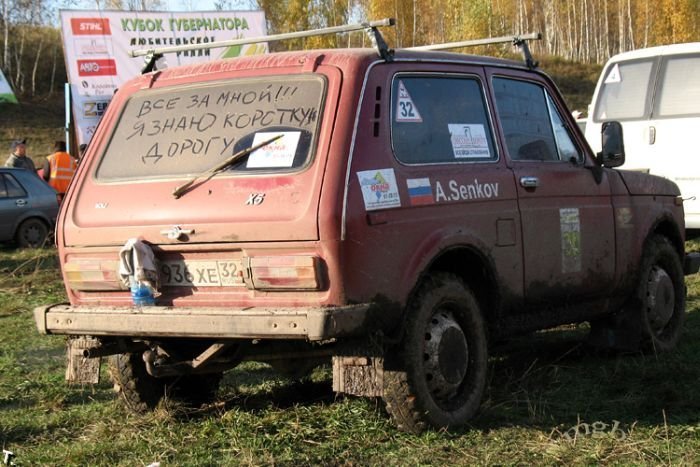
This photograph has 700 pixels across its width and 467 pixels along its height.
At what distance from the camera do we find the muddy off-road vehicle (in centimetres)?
436

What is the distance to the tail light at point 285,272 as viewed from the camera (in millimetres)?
4266

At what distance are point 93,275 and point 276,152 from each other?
113 centimetres

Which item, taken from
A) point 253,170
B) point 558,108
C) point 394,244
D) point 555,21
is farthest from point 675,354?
point 555,21

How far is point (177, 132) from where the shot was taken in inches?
195

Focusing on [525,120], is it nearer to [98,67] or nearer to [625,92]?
[625,92]

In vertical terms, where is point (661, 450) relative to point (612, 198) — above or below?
below

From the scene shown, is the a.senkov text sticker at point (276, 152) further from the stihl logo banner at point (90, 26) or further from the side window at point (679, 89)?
the stihl logo banner at point (90, 26)

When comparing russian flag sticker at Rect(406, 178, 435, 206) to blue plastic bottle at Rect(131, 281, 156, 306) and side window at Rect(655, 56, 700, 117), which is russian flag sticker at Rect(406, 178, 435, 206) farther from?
side window at Rect(655, 56, 700, 117)

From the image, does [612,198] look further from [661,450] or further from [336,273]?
[336,273]

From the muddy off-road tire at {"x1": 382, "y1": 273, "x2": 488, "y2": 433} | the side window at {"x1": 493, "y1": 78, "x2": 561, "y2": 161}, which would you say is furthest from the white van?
the muddy off-road tire at {"x1": 382, "y1": 273, "x2": 488, "y2": 433}

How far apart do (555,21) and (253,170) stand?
5899 centimetres

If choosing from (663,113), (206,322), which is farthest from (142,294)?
(663,113)

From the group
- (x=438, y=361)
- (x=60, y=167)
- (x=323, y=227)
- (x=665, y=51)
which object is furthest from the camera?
(x=60, y=167)

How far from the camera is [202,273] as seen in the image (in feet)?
15.2
